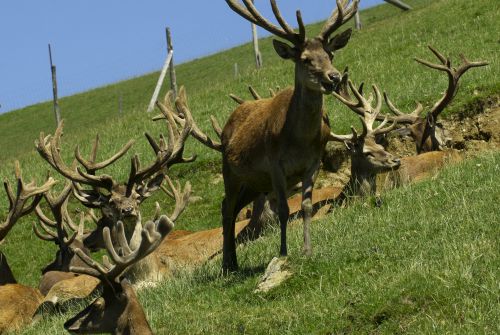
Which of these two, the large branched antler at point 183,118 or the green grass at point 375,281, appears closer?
the green grass at point 375,281

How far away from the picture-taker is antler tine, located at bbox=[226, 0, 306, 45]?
9906 millimetres

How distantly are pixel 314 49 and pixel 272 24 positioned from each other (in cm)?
67

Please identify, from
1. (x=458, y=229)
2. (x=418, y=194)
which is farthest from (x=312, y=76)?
(x=418, y=194)

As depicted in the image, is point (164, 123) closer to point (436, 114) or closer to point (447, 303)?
point (436, 114)

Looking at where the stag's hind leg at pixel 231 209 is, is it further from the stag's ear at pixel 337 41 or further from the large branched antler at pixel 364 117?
the large branched antler at pixel 364 117

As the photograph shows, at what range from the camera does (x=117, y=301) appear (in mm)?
8359

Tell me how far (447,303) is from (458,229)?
1.70 m

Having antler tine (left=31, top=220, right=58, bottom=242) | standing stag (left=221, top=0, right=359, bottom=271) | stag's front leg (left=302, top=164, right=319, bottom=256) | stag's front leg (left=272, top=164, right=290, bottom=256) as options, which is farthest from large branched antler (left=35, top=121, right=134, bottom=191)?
stag's front leg (left=302, top=164, right=319, bottom=256)

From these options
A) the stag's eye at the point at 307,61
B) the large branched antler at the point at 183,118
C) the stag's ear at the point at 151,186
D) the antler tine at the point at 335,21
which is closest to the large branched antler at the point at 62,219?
the stag's ear at the point at 151,186

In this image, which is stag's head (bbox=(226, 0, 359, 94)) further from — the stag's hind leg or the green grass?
the stag's hind leg

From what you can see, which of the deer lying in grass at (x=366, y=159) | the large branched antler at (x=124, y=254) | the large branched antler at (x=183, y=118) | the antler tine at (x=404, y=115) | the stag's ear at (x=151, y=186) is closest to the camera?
the large branched antler at (x=124, y=254)

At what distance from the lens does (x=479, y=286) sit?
7754 mm

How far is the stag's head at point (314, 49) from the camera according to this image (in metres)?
9.62

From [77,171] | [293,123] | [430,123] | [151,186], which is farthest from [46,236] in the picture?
[293,123]
